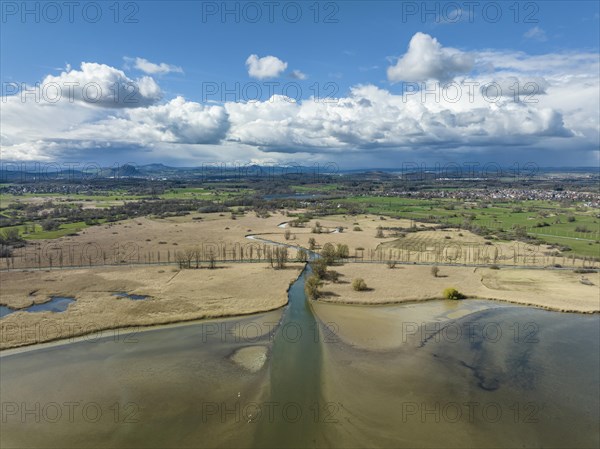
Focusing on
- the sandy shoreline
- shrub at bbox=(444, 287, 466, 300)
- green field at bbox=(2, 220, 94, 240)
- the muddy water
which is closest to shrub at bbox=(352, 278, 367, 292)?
the sandy shoreline

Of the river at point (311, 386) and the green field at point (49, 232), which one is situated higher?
the green field at point (49, 232)

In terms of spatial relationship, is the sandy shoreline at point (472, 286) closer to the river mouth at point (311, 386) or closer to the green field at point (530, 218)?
the river mouth at point (311, 386)

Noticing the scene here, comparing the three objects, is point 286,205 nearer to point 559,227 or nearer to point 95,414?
point 559,227

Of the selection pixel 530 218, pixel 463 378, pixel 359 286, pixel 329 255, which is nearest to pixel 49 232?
pixel 329 255

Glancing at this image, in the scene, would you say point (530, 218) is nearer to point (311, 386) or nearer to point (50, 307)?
point (311, 386)

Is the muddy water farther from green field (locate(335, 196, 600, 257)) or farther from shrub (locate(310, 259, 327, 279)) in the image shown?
green field (locate(335, 196, 600, 257))

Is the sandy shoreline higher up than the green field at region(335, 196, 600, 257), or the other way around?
the green field at region(335, 196, 600, 257)

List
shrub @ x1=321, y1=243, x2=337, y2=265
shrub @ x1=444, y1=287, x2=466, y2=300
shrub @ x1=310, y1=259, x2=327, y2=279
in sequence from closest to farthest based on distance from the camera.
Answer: shrub @ x1=444, y1=287, x2=466, y2=300 < shrub @ x1=310, y1=259, x2=327, y2=279 < shrub @ x1=321, y1=243, x2=337, y2=265

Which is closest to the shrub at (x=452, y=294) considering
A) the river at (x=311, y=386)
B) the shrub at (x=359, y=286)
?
the river at (x=311, y=386)

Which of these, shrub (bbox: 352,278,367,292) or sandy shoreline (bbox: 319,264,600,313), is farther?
shrub (bbox: 352,278,367,292)

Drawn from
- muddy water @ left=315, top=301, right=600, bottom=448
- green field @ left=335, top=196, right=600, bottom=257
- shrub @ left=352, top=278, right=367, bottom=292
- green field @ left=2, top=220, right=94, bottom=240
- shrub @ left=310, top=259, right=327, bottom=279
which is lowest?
muddy water @ left=315, top=301, right=600, bottom=448
